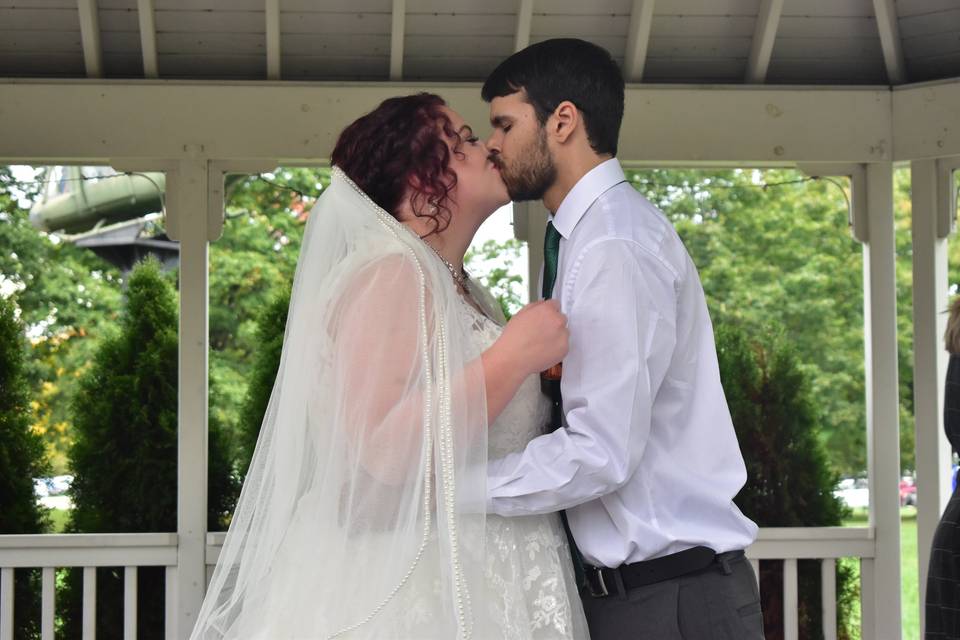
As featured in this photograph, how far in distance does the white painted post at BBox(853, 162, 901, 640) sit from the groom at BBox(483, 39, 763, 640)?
8.36 ft

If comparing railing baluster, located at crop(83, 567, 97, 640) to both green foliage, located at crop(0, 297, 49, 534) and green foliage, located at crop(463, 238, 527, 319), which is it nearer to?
green foliage, located at crop(0, 297, 49, 534)

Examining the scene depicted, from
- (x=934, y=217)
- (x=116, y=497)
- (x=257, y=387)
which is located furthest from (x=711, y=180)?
(x=116, y=497)

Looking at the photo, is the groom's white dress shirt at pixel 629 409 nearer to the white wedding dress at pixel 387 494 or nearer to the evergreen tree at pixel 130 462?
the white wedding dress at pixel 387 494

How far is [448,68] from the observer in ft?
15.6

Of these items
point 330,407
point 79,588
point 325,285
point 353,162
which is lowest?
point 79,588

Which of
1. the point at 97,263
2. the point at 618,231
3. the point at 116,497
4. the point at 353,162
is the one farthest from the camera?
the point at 97,263

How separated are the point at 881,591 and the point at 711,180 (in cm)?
431

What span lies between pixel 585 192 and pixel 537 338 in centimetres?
38

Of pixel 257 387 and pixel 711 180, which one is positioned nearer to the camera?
pixel 257 387

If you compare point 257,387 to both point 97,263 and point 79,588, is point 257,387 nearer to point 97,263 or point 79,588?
point 79,588

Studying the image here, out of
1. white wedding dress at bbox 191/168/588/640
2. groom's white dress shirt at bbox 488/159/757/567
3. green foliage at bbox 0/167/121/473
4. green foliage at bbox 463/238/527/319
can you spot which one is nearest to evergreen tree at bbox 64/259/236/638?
green foliage at bbox 0/167/121/473

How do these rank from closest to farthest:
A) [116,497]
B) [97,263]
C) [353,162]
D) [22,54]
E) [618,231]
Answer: [618,231]
[353,162]
[22,54]
[116,497]
[97,263]

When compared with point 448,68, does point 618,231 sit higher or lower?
lower

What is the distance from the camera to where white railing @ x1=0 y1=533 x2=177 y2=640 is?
4.51 m
